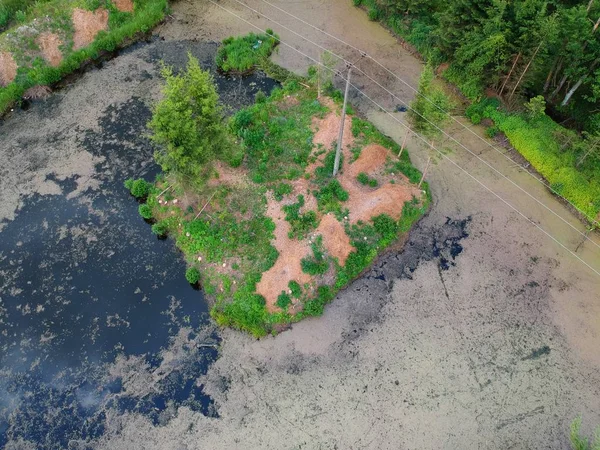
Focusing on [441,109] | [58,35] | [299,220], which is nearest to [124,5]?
[58,35]

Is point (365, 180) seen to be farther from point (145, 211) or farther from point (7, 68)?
point (7, 68)


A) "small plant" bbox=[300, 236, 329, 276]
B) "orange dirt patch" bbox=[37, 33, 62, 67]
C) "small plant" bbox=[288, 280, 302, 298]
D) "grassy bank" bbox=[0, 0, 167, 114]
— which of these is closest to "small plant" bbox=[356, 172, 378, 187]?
"small plant" bbox=[300, 236, 329, 276]

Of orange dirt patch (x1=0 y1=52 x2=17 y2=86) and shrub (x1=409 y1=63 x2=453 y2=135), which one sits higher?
shrub (x1=409 y1=63 x2=453 y2=135)

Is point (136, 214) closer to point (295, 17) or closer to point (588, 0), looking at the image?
point (295, 17)

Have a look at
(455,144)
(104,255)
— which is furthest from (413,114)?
(104,255)

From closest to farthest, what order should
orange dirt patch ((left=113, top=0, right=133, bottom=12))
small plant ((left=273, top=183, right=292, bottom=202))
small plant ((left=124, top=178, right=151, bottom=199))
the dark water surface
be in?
1. the dark water surface
2. small plant ((left=273, top=183, right=292, bottom=202))
3. small plant ((left=124, top=178, right=151, bottom=199))
4. orange dirt patch ((left=113, top=0, right=133, bottom=12))

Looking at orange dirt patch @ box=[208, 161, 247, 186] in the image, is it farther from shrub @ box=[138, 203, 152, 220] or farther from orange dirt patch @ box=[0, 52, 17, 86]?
orange dirt patch @ box=[0, 52, 17, 86]

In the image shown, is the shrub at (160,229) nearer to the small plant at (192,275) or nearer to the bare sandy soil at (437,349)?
the small plant at (192,275)
